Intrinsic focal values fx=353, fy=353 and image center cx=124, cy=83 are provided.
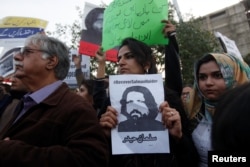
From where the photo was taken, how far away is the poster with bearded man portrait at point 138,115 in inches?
70.4

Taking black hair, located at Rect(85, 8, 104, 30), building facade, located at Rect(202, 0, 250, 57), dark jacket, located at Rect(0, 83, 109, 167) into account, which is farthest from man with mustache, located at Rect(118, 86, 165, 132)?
building facade, located at Rect(202, 0, 250, 57)

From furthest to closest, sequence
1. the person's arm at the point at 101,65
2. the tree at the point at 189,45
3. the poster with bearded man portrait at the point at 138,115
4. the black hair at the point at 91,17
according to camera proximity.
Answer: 1. the tree at the point at 189,45
2. the black hair at the point at 91,17
3. the person's arm at the point at 101,65
4. the poster with bearded man portrait at the point at 138,115

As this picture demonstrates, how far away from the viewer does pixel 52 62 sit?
6.58ft

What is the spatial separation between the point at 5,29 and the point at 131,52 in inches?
111

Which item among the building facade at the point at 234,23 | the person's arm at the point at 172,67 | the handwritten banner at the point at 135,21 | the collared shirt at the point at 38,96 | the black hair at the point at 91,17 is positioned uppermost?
the building facade at the point at 234,23

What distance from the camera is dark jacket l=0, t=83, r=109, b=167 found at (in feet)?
4.99

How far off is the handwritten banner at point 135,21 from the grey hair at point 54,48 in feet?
2.55

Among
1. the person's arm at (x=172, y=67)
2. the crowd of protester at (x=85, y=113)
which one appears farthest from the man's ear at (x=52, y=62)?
the person's arm at (x=172, y=67)

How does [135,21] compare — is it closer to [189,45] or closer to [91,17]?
[91,17]

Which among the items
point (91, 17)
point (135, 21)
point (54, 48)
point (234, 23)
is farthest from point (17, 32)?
point (234, 23)

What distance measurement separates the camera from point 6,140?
159 centimetres

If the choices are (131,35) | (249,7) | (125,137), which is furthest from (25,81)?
(249,7)

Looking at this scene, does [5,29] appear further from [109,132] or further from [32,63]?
[109,132]

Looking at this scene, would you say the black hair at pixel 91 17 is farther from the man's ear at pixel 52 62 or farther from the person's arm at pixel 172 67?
the man's ear at pixel 52 62
